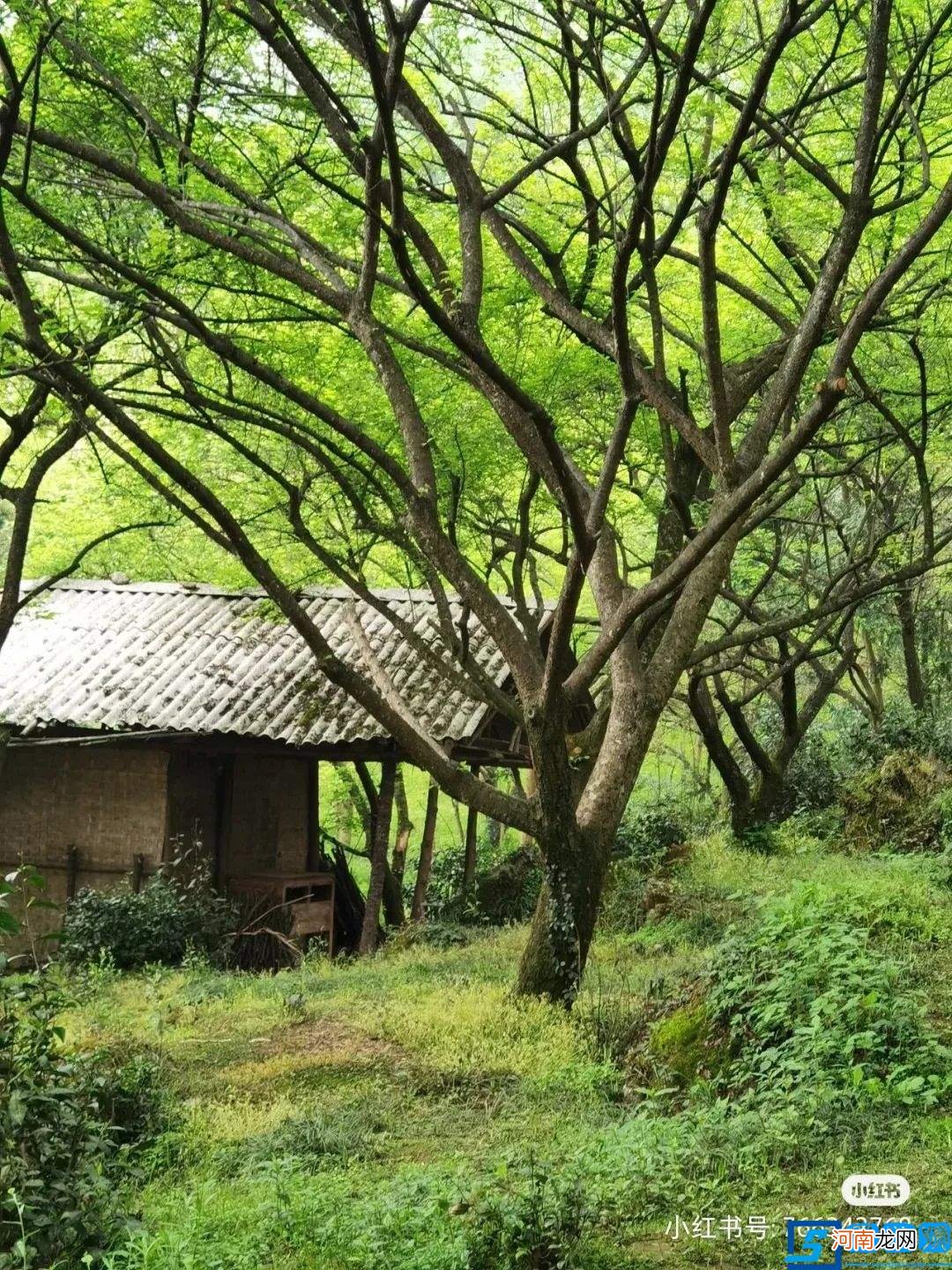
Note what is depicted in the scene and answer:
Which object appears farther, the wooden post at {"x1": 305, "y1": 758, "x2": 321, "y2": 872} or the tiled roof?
the wooden post at {"x1": 305, "y1": 758, "x2": 321, "y2": 872}

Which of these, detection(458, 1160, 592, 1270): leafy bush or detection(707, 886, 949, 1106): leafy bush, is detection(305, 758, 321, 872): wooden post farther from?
detection(458, 1160, 592, 1270): leafy bush

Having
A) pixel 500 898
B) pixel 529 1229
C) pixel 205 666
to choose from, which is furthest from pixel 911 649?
pixel 529 1229

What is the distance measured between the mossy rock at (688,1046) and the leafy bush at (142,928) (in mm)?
7168

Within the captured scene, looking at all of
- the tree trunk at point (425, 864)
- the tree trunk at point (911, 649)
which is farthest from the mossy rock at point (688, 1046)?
the tree trunk at point (911, 649)

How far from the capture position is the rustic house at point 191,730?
593 inches

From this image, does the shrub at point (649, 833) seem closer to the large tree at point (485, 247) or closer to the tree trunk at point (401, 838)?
the tree trunk at point (401, 838)

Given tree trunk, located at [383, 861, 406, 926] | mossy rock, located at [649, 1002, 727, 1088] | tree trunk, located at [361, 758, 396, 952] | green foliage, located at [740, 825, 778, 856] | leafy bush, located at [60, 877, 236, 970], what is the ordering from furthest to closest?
tree trunk, located at [383, 861, 406, 926], green foliage, located at [740, 825, 778, 856], tree trunk, located at [361, 758, 396, 952], leafy bush, located at [60, 877, 236, 970], mossy rock, located at [649, 1002, 727, 1088]

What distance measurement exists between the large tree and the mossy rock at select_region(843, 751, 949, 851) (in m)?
4.66

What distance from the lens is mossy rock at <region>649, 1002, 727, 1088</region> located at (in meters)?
6.88

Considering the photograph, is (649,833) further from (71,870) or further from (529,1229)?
(529,1229)

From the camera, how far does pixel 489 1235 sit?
166 inches

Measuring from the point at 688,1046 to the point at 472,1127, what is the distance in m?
1.48

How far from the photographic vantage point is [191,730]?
1467 centimetres

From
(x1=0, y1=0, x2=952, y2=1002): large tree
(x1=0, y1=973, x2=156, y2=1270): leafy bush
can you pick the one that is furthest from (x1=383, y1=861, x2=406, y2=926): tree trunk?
Result: (x1=0, y1=973, x2=156, y2=1270): leafy bush
